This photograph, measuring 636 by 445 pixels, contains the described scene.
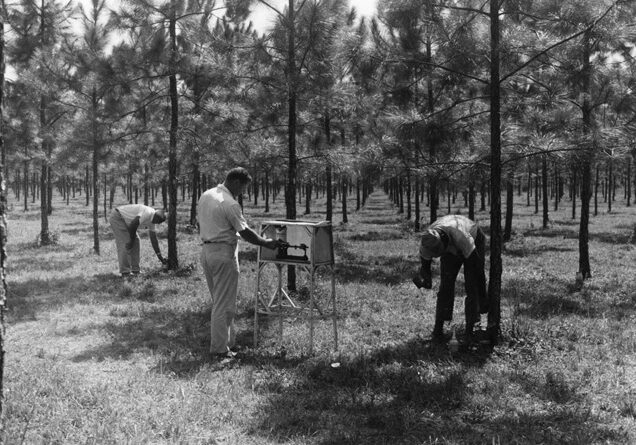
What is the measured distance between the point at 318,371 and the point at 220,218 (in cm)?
197

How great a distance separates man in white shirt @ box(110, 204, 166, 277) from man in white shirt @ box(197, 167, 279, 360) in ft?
17.5

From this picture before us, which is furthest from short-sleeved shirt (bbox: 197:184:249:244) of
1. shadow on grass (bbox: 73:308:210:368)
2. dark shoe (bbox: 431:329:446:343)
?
dark shoe (bbox: 431:329:446:343)

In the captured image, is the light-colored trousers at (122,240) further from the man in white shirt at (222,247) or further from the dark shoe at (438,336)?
the dark shoe at (438,336)

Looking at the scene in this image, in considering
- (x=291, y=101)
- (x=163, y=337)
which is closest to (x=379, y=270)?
(x=291, y=101)

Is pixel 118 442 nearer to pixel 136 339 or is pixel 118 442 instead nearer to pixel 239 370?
pixel 239 370

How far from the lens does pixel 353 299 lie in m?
9.35

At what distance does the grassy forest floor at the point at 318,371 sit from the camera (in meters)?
4.24

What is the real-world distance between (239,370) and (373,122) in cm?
902

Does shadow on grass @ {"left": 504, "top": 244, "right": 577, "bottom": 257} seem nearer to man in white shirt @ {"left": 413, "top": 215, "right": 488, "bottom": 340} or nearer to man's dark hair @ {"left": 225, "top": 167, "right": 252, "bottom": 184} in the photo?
man in white shirt @ {"left": 413, "top": 215, "right": 488, "bottom": 340}

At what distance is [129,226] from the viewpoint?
10.9 metres

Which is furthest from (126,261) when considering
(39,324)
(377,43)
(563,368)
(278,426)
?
(563,368)

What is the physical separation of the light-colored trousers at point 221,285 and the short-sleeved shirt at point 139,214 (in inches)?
212

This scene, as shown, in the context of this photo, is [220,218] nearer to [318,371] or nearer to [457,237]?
[318,371]

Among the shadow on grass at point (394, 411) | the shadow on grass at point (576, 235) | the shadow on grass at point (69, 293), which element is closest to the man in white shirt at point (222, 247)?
the shadow on grass at point (394, 411)
